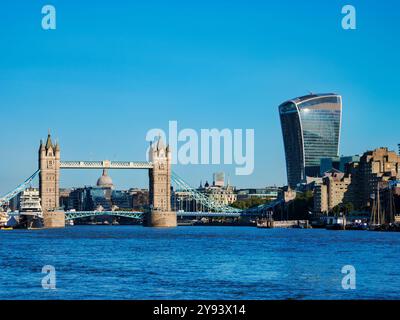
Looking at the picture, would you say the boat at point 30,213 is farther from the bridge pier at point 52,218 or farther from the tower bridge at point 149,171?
the tower bridge at point 149,171

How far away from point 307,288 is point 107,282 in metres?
6.64

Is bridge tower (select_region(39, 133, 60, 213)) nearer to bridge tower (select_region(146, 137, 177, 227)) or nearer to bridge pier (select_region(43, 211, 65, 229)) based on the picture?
bridge pier (select_region(43, 211, 65, 229))

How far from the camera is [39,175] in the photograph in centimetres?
15000

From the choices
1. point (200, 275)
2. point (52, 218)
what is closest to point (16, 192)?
point (52, 218)

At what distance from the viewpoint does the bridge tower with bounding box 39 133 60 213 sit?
5768 inches

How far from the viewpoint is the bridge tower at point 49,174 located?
481ft

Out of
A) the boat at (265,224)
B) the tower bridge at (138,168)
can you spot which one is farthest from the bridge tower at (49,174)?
the boat at (265,224)

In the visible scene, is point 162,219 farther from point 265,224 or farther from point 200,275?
point 200,275

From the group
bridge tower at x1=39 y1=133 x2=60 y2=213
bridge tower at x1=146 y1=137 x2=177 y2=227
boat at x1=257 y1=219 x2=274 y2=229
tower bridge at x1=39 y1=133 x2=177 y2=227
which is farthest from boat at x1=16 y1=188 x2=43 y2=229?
boat at x1=257 y1=219 x2=274 y2=229

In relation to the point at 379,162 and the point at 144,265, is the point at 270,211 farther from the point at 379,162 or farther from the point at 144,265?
the point at 144,265

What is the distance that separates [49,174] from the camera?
148 metres

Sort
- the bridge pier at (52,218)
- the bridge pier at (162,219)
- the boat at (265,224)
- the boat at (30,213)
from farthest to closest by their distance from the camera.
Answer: the boat at (265,224), the bridge pier at (162,219), the bridge pier at (52,218), the boat at (30,213)
